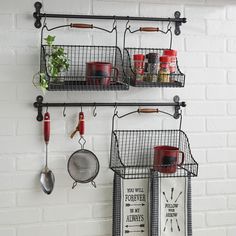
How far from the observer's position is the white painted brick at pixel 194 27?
1.90 meters

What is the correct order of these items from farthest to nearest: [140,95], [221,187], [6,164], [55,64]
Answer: [221,187] < [140,95] < [6,164] < [55,64]

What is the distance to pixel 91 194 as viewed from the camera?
73.2 inches

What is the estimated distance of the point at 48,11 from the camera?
176 centimetres

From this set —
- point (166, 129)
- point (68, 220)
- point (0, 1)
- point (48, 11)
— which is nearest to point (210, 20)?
point (166, 129)

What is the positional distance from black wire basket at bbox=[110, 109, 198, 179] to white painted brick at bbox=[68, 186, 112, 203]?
0.11 m

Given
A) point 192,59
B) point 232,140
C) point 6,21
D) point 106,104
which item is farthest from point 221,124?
point 6,21

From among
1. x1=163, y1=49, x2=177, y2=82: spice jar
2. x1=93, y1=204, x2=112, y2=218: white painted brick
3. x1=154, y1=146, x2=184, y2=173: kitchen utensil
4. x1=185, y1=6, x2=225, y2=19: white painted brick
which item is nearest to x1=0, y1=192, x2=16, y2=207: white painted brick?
x1=93, y1=204, x2=112, y2=218: white painted brick

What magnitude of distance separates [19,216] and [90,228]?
296mm

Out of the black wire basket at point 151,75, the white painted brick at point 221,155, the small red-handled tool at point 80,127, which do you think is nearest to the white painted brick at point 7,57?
the small red-handled tool at point 80,127

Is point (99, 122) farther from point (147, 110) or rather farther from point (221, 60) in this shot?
point (221, 60)

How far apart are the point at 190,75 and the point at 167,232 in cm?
67

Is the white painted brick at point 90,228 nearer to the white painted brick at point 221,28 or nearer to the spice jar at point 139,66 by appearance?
the spice jar at point 139,66

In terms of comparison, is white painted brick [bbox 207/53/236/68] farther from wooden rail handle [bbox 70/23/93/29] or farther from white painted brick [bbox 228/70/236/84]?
wooden rail handle [bbox 70/23/93/29]

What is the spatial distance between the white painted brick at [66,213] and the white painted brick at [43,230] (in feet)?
0.09
